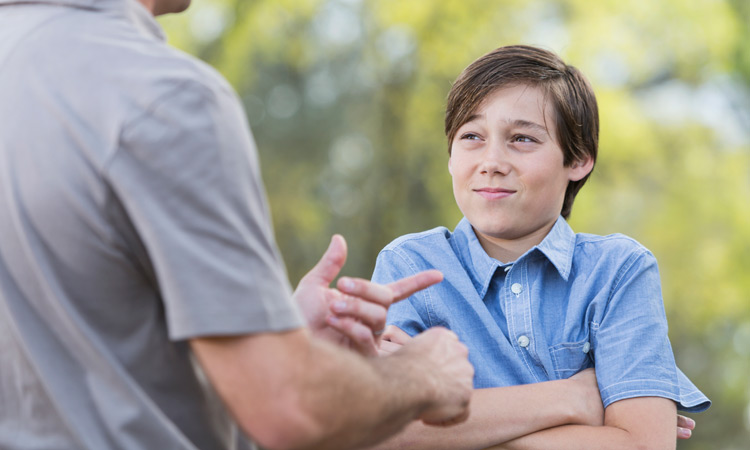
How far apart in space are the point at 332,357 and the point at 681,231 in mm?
9071

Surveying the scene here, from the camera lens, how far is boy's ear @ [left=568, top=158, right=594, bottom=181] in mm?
2480

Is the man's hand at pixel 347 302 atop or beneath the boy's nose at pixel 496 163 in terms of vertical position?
beneath

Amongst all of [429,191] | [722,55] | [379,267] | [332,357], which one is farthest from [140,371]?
[722,55]

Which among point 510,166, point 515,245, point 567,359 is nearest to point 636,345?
point 567,359

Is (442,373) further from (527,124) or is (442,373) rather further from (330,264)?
(527,124)

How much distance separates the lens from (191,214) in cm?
128

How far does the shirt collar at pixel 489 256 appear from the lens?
7.59ft

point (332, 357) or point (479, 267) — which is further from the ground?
point (332, 357)

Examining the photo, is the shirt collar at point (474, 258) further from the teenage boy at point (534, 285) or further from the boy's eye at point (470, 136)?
the boy's eye at point (470, 136)

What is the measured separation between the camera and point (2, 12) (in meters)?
1.56

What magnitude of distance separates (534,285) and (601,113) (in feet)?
24.6

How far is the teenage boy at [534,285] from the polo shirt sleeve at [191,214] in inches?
36.9

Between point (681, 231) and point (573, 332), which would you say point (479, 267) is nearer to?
point (573, 332)

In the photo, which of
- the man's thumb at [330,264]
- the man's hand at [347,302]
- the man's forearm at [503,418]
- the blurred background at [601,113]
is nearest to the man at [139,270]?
the man's hand at [347,302]
